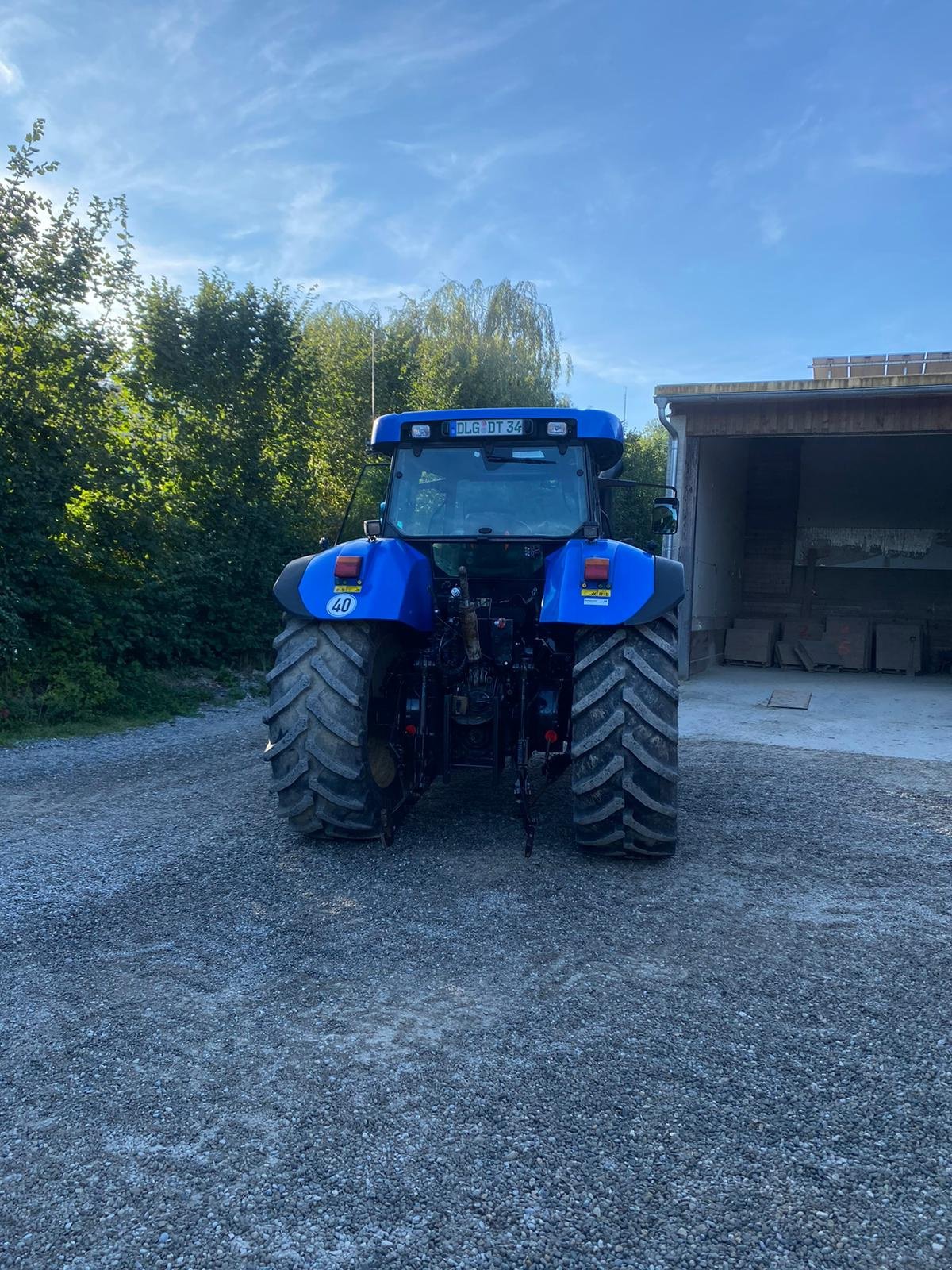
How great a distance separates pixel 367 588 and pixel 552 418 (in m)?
1.47

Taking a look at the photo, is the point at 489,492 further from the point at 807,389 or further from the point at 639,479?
the point at 639,479

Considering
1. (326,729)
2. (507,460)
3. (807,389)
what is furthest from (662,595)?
(807,389)

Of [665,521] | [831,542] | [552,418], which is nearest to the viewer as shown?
[552,418]

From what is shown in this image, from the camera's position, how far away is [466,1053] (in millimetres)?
2676

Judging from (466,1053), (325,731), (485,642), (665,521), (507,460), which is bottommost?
(466,1053)

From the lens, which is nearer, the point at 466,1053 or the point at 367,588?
the point at 466,1053

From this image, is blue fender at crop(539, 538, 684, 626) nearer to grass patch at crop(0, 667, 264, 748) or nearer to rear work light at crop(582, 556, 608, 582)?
rear work light at crop(582, 556, 608, 582)

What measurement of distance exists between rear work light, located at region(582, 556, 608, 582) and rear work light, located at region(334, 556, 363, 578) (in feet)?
3.69

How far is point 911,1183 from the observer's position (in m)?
2.12

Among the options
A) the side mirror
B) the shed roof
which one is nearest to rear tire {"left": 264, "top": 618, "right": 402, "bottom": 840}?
the side mirror

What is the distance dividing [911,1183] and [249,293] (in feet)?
36.8

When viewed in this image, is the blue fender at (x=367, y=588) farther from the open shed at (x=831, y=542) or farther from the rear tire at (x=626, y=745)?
the open shed at (x=831, y=542)

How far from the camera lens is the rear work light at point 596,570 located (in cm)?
430

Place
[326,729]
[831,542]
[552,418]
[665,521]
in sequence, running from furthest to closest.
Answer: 1. [831,542]
2. [665,521]
3. [552,418]
4. [326,729]
